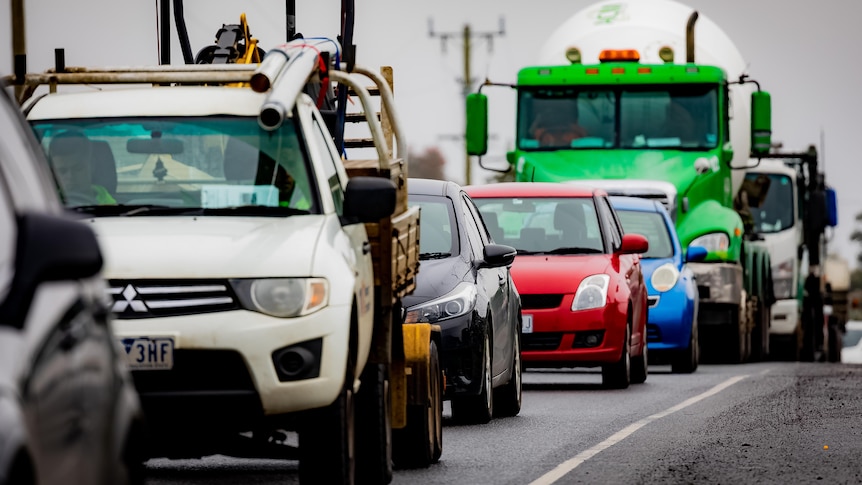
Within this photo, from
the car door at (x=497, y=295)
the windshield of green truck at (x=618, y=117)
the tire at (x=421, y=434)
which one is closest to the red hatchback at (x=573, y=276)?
the car door at (x=497, y=295)

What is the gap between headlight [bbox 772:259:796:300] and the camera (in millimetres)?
32469

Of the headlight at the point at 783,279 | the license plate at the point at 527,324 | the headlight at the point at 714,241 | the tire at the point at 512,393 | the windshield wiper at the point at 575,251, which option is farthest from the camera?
the headlight at the point at 783,279

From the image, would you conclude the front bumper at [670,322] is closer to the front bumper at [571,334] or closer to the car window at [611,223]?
the car window at [611,223]

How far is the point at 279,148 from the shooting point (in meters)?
9.14

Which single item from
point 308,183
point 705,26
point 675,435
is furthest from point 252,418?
point 705,26

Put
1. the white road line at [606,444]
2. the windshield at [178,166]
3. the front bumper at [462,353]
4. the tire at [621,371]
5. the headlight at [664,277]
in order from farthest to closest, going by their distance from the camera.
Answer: the headlight at [664,277] → the tire at [621,371] → the front bumper at [462,353] → the white road line at [606,444] → the windshield at [178,166]

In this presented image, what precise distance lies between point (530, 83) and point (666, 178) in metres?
2.11

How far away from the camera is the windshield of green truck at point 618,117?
2553 centimetres

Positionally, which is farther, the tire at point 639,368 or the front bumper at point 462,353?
the tire at point 639,368

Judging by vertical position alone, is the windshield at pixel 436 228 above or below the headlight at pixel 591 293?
above

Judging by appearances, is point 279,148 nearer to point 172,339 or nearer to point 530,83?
point 172,339

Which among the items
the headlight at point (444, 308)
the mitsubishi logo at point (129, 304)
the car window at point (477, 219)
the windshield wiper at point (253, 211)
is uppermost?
the windshield wiper at point (253, 211)

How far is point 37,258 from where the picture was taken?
4188 millimetres

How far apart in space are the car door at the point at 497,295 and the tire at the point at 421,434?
2.51 metres
